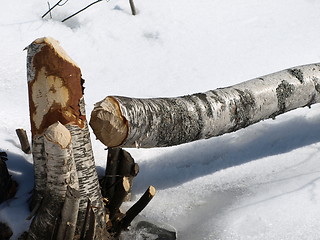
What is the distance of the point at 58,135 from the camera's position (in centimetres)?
273

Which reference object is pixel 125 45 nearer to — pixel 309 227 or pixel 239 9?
pixel 239 9

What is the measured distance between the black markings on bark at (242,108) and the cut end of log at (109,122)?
2.69 ft

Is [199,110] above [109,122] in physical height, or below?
below

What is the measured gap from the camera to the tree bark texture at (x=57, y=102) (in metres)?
2.80

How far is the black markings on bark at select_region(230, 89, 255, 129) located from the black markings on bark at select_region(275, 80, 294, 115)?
0.67 feet

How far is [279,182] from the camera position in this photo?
354 centimetres

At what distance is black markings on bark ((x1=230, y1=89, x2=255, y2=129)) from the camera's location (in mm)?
3541

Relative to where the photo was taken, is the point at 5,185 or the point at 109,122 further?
the point at 5,185

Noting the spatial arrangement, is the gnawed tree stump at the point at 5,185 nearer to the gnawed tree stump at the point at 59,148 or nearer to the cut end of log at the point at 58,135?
the gnawed tree stump at the point at 59,148

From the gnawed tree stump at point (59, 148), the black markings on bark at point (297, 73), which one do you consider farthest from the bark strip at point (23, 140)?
the black markings on bark at point (297, 73)

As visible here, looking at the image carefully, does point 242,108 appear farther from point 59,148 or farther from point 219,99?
point 59,148

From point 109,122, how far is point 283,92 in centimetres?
130

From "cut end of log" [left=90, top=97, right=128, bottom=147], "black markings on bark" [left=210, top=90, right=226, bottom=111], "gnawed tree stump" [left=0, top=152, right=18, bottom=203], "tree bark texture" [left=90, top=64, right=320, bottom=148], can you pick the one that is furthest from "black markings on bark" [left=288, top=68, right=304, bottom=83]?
"gnawed tree stump" [left=0, top=152, right=18, bottom=203]

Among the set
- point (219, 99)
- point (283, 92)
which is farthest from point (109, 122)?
point (283, 92)
